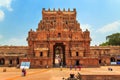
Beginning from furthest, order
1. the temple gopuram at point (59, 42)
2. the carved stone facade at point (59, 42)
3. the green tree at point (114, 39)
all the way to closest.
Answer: the green tree at point (114, 39), the carved stone facade at point (59, 42), the temple gopuram at point (59, 42)

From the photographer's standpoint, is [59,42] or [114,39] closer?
[59,42]

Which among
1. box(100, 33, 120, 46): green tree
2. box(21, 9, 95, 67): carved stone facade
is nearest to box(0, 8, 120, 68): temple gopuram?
box(21, 9, 95, 67): carved stone facade

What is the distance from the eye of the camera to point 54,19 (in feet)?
293

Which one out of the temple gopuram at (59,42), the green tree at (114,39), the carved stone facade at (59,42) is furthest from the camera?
the green tree at (114,39)

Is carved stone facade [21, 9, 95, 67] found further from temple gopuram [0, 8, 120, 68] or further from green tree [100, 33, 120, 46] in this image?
green tree [100, 33, 120, 46]

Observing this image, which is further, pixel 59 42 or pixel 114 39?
pixel 114 39

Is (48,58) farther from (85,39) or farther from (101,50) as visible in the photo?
(101,50)

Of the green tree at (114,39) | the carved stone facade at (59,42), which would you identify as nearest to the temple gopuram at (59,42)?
the carved stone facade at (59,42)

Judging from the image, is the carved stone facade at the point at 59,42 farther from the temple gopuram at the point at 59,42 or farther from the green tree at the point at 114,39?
the green tree at the point at 114,39

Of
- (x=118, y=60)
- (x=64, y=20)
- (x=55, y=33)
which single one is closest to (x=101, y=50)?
(x=118, y=60)

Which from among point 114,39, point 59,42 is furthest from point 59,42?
point 114,39

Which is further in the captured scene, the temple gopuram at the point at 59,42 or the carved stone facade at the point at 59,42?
the carved stone facade at the point at 59,42

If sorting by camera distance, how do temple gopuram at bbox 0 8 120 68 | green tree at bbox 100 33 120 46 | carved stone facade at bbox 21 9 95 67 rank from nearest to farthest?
temple gopuram at bbox 0 8 120 68, carved stone facade at bbox 21 9 95 67, green tree at bbox 100 33 120 46

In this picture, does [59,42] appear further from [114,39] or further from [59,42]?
[114,39]
